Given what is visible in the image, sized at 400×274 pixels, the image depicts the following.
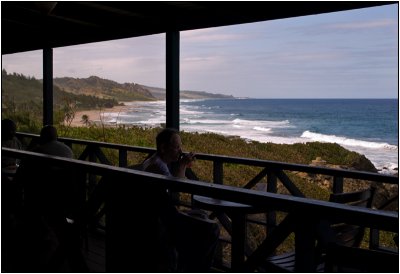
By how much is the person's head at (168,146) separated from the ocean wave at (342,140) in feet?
106

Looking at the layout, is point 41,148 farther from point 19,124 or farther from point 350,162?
point 350,162

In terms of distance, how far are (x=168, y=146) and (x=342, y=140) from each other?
35621mm

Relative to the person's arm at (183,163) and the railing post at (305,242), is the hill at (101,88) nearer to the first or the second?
the person's arm at (183,163)

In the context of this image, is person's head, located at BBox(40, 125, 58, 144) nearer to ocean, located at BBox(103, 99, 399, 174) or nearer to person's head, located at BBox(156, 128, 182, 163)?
person's head, located at BBox(156, 128, 182, 163)

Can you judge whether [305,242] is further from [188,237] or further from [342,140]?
[342,140]

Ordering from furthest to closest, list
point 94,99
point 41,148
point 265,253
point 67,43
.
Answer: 1. point 94,99
2. point 67,43
3. point 41,148
4. point 265,253

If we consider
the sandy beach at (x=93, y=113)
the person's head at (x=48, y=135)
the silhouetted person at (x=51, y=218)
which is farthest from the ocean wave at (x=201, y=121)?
the silhouetted person at (x=51, y=218)

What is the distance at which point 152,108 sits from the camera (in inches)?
1566

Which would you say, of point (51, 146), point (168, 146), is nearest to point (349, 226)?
point (168, 146)

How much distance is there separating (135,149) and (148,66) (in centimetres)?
3619

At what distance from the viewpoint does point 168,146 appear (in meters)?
3.29

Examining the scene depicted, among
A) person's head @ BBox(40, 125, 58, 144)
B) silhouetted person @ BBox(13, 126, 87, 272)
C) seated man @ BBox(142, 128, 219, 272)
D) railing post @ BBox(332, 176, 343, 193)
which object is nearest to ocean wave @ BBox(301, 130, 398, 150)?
railing post @ BBox(332, 176, 343, 193)

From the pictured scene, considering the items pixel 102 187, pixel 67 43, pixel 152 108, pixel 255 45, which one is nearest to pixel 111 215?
pixel 102 187

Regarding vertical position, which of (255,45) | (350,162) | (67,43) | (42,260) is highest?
(255,45)
